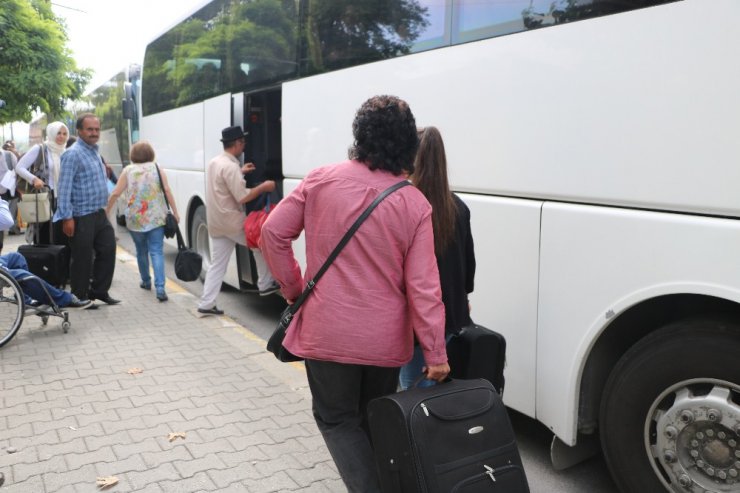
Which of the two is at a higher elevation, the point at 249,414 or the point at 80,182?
the point at 80,182

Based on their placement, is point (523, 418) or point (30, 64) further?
point (30, 64)

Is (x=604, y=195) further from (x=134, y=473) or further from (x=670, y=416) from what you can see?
(x=134, y=473)

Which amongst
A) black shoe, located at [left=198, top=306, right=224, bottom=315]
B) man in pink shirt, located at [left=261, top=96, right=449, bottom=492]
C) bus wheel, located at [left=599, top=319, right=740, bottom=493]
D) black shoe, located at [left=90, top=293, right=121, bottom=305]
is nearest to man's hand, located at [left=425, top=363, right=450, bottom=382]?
man in pink shirt, located at [left=261, top=96, right=449, bottom=492]

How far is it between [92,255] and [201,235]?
189cm

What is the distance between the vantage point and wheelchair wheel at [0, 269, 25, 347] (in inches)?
213

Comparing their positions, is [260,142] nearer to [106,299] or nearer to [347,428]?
[106,299]

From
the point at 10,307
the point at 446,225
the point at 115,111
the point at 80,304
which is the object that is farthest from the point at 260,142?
the point at 115,111

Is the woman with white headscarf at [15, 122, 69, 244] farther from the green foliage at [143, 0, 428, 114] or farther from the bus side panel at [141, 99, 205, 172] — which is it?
the green foliage at [143, 0, 428, 114]

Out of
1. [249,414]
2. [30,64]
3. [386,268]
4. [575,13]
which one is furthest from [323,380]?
[30,64]

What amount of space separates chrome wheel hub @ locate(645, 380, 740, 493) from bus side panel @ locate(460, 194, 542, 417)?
71cm

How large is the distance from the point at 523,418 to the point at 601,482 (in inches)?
34.7

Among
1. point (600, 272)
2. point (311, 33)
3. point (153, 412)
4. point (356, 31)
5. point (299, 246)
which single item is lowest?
point (153, 412)

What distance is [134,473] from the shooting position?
3.41m

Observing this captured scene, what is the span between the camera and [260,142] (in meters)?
7.10
